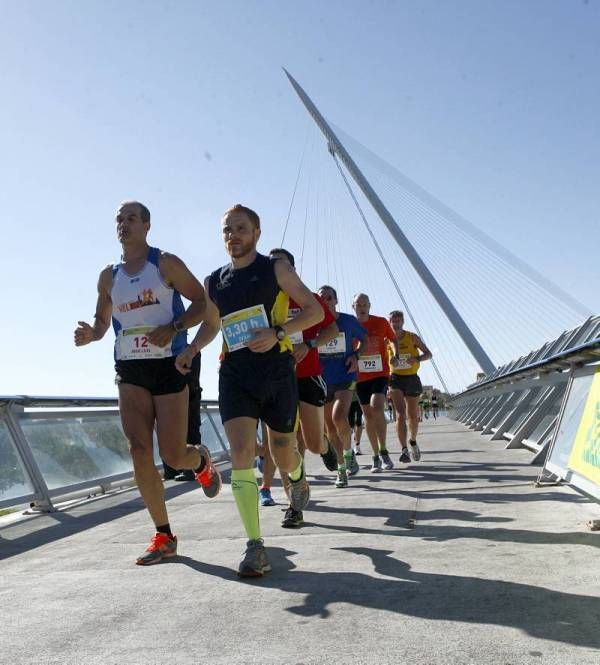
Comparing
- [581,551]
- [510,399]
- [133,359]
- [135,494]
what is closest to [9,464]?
[135,494]

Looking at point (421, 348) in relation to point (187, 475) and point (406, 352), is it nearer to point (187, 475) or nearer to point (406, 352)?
point (406, 352)

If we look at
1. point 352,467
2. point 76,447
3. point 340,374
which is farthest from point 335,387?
point 76,447

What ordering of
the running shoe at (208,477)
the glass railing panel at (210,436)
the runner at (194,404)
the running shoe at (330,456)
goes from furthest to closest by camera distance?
the glass railing panel at (210,436)
the running shoe at (330,456)
the runner at (194,404)
the running shoe at (208,477)

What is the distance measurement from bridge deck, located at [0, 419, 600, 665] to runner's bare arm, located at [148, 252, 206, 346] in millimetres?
1353

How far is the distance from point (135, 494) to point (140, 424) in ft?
13.1

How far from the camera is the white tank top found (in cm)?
441

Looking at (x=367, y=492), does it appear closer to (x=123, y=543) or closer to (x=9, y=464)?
(x=123, y=543)

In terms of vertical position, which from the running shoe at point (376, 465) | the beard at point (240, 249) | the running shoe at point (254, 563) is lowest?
the running shoe at point (376, 465)

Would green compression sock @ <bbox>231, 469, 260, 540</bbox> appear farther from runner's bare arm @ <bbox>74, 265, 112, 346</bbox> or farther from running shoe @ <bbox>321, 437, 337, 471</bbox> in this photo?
running shoe @ <bbox>321, 437, 337, 471</bbox>

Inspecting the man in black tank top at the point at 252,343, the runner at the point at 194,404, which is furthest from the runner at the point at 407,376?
the man in black tank top at the point at 252,343

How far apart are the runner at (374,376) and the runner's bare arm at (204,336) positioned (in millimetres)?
4333

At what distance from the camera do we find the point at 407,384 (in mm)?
10062

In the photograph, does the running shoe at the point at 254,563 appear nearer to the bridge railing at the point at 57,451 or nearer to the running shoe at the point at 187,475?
the running shoe at the point at 187,475

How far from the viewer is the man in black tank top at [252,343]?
12.9ft
